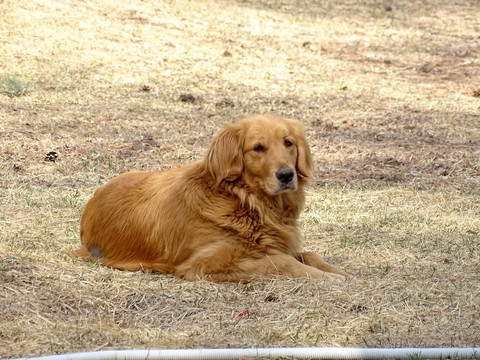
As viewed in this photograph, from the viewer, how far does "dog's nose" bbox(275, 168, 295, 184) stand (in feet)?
19.3

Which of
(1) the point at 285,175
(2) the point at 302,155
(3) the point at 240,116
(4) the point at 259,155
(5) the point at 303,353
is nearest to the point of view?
(5) the point at 303,353

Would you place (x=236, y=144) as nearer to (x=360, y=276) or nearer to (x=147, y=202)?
(x=147, y=202)

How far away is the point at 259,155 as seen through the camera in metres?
6.05

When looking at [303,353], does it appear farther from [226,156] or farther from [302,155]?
[302,155]

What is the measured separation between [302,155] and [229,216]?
2.58ft

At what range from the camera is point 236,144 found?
20.1 ft

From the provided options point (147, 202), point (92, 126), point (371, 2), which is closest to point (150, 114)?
point (92, 126)

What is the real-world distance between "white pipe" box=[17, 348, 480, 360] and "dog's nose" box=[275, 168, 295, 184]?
178 centimetres

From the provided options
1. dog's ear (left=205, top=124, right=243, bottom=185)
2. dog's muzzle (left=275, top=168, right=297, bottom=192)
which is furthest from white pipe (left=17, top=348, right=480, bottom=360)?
dog's ear (left=205, top=124, right=243, bottom=185)

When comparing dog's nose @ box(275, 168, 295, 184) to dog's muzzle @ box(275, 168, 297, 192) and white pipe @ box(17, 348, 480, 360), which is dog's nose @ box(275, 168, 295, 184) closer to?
dog's muzzle @ box(275, 168, 297, 192)

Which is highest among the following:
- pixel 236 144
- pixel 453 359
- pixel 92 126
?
pixel 236 144

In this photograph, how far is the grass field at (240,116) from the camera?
506 cm

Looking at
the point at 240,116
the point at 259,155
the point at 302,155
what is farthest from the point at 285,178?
the point at 240,116

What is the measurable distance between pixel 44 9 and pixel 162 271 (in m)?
10.6
